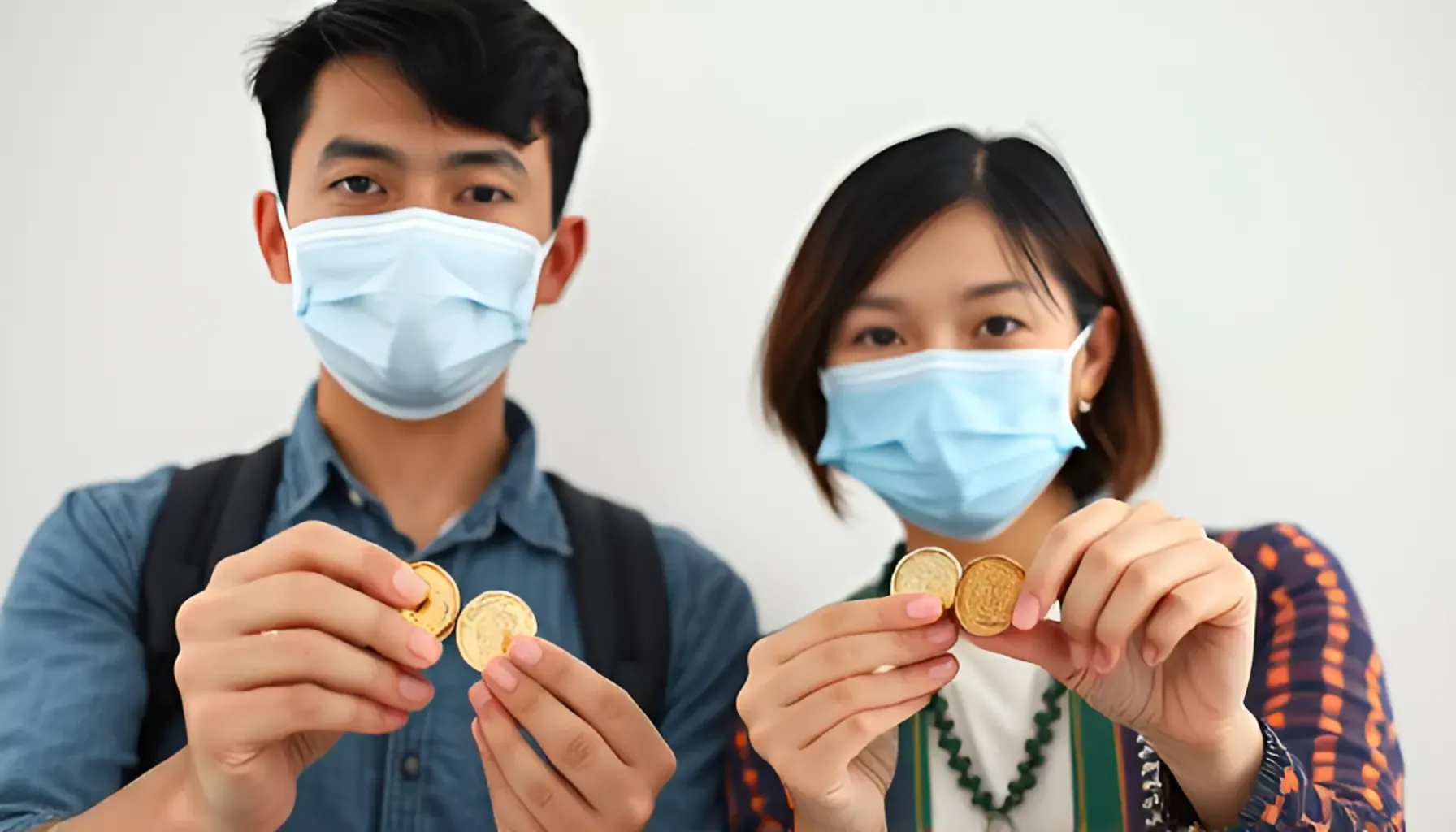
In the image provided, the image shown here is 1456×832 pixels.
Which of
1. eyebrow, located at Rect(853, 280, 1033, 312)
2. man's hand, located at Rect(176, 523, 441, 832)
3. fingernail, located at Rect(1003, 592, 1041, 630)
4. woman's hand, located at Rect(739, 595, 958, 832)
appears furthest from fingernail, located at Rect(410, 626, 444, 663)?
eyebrow, located at Rect(853, 280, 1033, 312)

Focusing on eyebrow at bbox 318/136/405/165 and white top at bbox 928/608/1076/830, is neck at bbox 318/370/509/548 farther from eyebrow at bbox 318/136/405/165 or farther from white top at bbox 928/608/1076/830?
white top at bbox 928/608/1076/830

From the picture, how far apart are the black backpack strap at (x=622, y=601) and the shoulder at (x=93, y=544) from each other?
1.94ft

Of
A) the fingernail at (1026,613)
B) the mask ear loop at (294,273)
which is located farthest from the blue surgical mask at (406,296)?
the fingernail at (1026,613)

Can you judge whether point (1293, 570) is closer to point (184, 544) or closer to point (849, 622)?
point (849, 622)

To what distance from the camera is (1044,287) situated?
1617mm

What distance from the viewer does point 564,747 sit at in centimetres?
138

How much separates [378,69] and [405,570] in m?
0.73

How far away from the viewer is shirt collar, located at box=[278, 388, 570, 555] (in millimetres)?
1724

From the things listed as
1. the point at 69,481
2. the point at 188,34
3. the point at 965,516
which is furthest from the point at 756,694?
the point at 188,34

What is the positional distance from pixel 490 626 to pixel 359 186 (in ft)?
2.05

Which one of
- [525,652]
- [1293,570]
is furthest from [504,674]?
[1293,570]

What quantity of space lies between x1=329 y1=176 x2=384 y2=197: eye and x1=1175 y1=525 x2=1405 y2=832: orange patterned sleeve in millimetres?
1271

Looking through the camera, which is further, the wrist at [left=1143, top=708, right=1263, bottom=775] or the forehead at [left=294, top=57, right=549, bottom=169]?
the forehead at [left=294, top=57, right=549, bottom=169]

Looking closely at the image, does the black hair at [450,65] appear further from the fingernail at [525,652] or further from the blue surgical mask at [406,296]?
the fingernail at [525,652]
